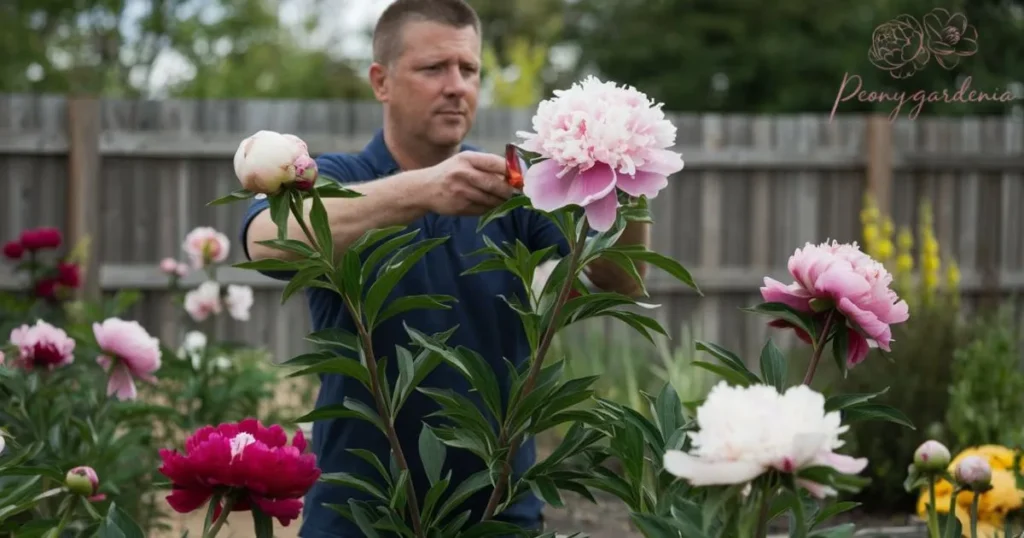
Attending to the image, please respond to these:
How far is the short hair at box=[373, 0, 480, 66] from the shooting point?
98.3 inches

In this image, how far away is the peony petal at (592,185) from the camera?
1.17 metres

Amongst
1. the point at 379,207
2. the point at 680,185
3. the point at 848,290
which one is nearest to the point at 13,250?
the point at 379,207

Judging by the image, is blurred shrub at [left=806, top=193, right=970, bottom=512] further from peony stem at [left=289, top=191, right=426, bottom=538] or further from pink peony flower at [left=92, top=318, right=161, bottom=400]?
peony stem at [left=289, top=191, right=426, bottom=538]

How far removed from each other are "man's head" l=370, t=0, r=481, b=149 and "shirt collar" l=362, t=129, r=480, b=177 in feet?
0.14

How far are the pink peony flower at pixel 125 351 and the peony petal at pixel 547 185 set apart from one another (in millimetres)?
1266

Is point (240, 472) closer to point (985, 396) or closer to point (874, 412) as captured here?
point (874, 412)

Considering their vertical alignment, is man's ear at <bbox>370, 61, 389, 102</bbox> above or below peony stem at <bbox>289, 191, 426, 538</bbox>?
above

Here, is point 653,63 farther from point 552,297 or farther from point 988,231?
point 552,297

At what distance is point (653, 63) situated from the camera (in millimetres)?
17484

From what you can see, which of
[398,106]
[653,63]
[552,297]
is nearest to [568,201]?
[552,297]

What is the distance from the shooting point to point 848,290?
4.03ft

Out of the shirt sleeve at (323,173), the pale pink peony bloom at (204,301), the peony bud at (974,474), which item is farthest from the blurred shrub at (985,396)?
the peony bud at (974,474)

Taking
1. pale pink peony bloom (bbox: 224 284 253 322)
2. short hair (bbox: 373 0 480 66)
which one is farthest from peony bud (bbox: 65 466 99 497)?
pale pink peony bloom (bbox: 224 284 253 322)

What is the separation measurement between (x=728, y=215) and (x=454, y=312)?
5.98 meters
